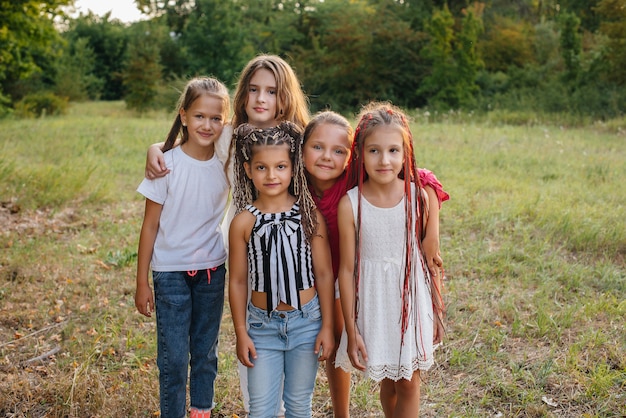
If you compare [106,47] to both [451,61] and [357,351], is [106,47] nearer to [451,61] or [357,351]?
[451,61]

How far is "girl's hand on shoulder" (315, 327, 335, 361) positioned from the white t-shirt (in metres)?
0.61

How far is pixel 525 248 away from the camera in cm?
495

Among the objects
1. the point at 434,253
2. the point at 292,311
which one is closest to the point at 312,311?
the point at 292,311

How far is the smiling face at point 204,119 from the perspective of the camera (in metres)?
2.59

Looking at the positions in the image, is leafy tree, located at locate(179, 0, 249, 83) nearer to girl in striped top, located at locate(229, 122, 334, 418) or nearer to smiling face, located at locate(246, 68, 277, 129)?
smiling face, located at locate(246, 68, 277, 129)

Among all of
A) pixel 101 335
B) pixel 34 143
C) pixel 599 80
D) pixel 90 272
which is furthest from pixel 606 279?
pixel 599 80

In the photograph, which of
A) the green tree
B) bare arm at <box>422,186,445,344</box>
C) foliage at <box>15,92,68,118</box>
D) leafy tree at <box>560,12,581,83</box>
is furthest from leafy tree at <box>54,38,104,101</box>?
bare arm at <box>422,186,445,344</box>

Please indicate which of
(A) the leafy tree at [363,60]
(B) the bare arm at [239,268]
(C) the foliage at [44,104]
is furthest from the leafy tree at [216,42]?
(B) the bare arm at [239,268]

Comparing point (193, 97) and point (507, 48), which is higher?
point (507, 48)

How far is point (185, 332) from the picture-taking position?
256cm

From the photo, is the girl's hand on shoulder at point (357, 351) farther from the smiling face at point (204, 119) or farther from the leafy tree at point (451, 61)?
the leafy tree at point (451, 61)

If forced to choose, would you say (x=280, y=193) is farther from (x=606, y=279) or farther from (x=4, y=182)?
(x=4, y=182)

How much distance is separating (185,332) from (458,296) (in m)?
2.30

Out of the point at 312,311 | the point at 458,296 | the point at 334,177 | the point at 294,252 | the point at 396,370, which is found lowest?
the point at 458,296
